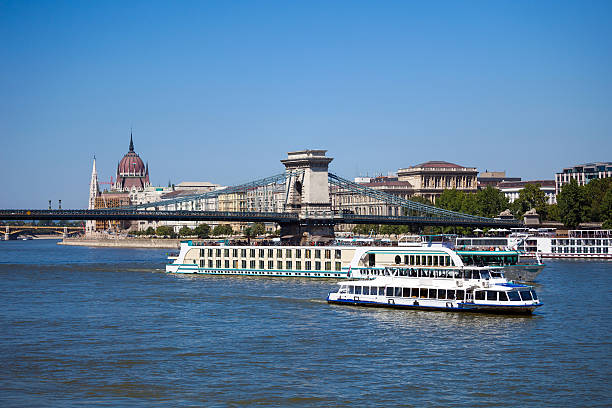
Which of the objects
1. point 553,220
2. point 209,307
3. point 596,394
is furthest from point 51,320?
point 553,220

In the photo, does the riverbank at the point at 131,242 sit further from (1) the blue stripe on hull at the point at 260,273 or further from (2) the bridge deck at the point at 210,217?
(1) the blue stripe on hull at the point at 260,273

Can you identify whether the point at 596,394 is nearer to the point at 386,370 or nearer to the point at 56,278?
the point at 386,370

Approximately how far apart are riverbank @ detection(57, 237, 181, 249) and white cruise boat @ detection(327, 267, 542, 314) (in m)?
112

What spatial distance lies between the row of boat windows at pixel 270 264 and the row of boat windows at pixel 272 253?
0.39 metres

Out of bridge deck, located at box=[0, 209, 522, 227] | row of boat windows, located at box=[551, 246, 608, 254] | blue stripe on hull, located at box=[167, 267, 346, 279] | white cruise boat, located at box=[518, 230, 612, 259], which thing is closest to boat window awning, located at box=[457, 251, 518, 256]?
blue stripe on hull, located at box=[167, 267, 346, 279]

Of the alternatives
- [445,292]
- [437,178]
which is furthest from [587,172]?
[445,292]

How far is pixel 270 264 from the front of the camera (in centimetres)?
6144

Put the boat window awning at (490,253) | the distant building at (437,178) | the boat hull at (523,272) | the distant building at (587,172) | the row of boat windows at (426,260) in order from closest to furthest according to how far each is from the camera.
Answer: the row of boat windows at (426,260) < the boat window awning at (490,253) < the boat hull at (523,272) < the distant building at (587,172) < the distant building at (437,178)

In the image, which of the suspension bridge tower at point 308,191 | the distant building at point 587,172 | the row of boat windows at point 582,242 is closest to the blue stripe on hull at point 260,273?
the suspension bridge tower at point 308,191

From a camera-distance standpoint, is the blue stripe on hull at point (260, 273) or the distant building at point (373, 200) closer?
the blue stripe on hull at point (260, 273)

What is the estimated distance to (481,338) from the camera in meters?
32.4

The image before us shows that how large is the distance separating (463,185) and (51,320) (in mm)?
148145

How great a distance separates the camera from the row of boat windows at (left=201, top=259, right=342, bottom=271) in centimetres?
5859

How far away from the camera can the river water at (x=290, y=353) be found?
24.3m
